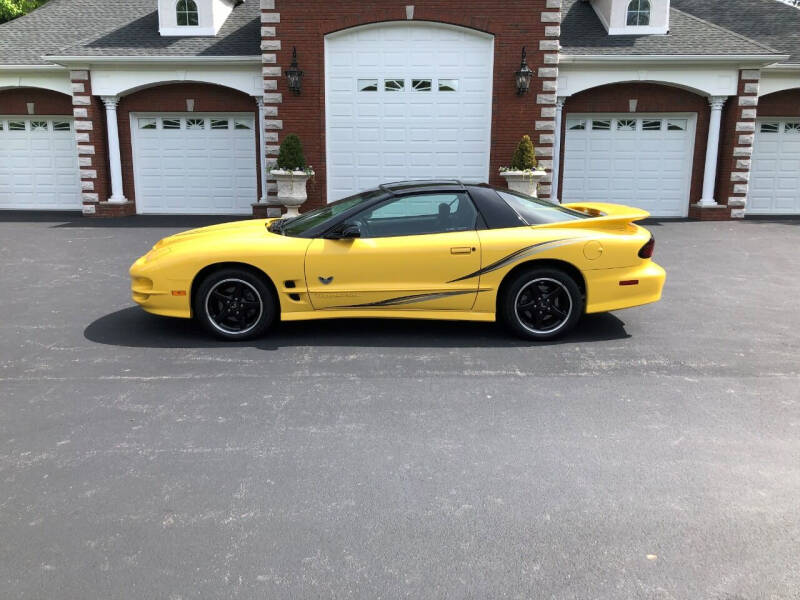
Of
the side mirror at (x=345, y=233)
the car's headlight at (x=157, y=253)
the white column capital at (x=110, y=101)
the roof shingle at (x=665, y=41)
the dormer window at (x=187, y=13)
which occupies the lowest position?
the car's headlight at (x=157, y=253)

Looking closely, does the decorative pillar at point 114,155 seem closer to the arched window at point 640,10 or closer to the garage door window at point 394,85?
the garage door window at point 394,85

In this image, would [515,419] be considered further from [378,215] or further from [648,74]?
[648,74]

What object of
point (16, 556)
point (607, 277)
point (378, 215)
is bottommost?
point (16, 556)

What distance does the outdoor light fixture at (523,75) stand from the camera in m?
14.0

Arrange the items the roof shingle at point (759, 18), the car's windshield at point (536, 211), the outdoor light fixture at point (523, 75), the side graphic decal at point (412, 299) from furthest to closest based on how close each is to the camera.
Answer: the roof shingle at point (759, 18), the outdoor light fixture at point (523, 75), the car's windshield at point (536, 211), the side graphic decal at point (412, 299)

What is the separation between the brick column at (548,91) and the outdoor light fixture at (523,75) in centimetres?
36

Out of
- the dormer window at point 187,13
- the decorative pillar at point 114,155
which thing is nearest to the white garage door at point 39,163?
the decorative pillar at point 114,155

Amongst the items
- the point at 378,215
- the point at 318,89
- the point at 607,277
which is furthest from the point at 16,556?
the point at 318,89

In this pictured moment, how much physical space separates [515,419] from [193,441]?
1.98 metres

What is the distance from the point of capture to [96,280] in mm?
8461

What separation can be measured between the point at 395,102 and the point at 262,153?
3.62 meters

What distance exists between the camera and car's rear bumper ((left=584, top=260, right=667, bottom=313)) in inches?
233

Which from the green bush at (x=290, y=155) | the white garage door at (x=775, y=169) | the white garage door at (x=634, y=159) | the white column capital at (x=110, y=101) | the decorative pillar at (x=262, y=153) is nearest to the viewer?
the green bush at (x=290, y=155)

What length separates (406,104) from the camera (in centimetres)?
1479
